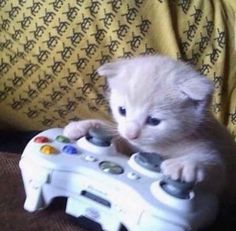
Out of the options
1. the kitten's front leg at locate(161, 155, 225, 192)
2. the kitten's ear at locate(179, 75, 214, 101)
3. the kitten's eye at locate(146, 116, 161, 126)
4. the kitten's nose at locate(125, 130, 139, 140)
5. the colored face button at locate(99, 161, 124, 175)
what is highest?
the kitten's ear at locate(179, 75, 214, 101)

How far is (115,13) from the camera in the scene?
1029 millimetres

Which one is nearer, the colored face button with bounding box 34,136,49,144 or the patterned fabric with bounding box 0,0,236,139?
the colored face button with bounding box 34,136,49,144

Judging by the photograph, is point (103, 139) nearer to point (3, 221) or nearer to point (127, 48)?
point (3, 221)

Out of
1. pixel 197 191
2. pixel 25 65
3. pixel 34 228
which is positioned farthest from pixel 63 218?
pixel 25 65

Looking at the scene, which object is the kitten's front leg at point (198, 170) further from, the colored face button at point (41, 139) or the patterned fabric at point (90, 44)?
the patterned fabric at point (90, 44)

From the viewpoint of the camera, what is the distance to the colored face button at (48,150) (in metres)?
0.68

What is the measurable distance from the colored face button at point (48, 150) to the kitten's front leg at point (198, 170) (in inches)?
6.0

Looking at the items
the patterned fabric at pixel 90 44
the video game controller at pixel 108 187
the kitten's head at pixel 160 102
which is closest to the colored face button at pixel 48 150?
the video game controller at pixel 108 187

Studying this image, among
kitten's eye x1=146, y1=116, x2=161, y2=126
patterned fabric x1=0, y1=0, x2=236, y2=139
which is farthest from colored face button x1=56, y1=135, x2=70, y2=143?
patterned fabric x1=0, y1=0, x2=236, y2=139

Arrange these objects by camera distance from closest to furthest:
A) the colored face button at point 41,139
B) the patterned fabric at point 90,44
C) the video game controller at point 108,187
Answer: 1. the video game controller at point 108,187
2. the colored face button at point 41,139
3. the patterned fabric at point 90,44

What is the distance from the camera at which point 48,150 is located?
0.68 m

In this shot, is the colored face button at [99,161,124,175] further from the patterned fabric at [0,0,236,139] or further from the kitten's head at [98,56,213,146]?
the patterned fabric at [0,0,236,139]

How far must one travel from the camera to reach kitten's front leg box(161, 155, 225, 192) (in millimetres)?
632

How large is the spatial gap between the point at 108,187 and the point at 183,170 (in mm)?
100
